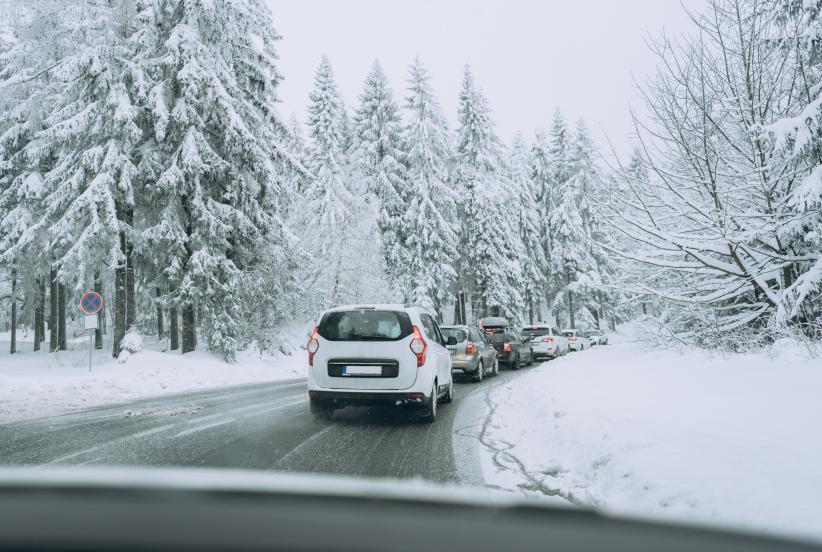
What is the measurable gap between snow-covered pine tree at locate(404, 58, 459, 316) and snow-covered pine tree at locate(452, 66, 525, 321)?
1650 millimetres

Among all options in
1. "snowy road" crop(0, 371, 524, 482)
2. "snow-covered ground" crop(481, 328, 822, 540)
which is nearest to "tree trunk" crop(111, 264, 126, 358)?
"snowy road" crop(0, 371, 524, 482)

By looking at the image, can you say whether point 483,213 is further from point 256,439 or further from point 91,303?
point 256,439

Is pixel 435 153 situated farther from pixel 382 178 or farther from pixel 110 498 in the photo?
pixel 110 498

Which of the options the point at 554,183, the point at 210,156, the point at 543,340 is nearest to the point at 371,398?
the point at 210,156

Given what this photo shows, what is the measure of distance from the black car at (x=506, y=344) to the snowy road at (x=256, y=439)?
11803mm

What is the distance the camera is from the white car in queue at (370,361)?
891 centimetres

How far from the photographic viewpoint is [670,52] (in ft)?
38.1

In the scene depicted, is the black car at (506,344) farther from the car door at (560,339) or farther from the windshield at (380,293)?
the car door at (560,339)

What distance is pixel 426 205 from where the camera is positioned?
3538cm

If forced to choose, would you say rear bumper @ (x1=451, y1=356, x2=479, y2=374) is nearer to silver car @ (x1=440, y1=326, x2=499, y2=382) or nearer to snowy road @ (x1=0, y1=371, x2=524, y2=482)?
silver car @ (x1=440, y1=326, x2=499, y2=382)

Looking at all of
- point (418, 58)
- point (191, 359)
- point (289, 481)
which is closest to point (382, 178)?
point (418, 58)

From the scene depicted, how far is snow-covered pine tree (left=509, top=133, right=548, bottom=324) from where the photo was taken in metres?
45.8

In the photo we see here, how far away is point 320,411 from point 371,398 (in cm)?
118

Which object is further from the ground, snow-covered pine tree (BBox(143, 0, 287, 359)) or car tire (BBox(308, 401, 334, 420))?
snow-covered pine tree (BBox(143, 0, 287, 359))
